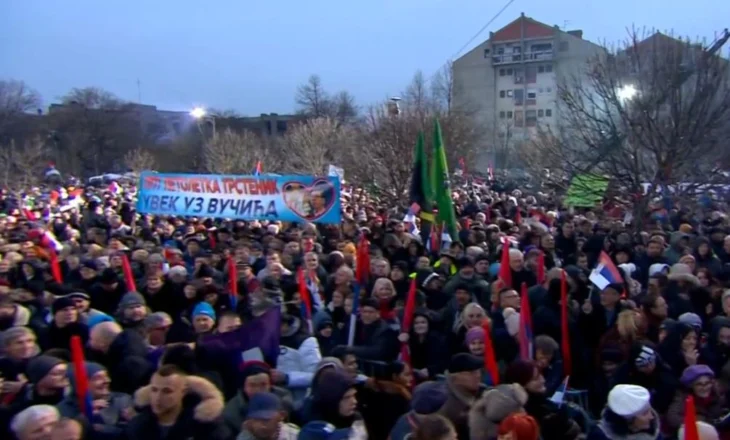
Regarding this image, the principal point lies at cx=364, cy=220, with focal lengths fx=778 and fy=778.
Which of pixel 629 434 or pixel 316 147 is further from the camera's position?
pixel 316 147

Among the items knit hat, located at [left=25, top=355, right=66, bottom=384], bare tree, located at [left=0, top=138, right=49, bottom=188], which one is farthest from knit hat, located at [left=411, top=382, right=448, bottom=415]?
bare tree, located at [left=0, top=138, right=49, bottom=188]

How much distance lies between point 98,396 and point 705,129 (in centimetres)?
1245

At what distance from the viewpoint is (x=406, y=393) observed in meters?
5.32

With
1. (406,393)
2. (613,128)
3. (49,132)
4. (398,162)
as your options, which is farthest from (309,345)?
(49,132)

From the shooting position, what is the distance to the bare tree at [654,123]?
14312 mm

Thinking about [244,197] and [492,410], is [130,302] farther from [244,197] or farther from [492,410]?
[244,197]

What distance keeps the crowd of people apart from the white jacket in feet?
0.05

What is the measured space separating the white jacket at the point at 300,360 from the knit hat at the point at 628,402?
251 centimetres

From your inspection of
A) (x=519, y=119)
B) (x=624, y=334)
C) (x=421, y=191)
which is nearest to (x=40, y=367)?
(x=624, y=334)

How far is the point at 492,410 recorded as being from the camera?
14.0 ft

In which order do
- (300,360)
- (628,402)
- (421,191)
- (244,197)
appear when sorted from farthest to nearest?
1. (421,191)
2. (244,197)
3. (300,360)
4. (628,402)

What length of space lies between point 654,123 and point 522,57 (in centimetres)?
5606

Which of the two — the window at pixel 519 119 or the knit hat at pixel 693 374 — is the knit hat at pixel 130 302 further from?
the window at pixel 519 119

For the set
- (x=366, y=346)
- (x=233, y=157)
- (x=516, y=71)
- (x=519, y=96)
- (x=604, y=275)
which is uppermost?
(x=516, y=71)
